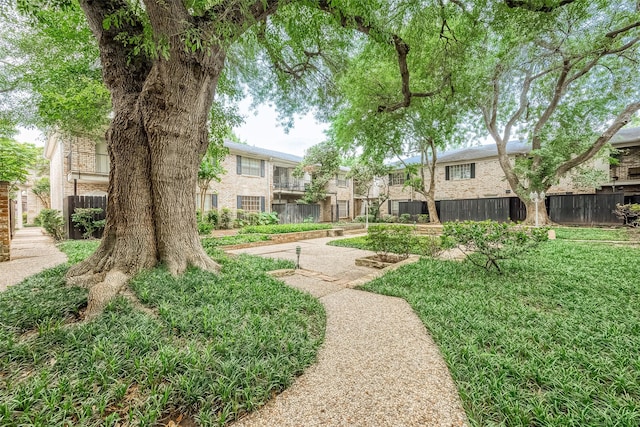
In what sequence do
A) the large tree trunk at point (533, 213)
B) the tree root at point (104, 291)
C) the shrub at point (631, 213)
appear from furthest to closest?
the large tree trunk at point (533, 213)
the shrub at point (631, 213)
the tree root at point (104, 291)

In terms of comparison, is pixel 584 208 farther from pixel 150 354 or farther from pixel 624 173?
pixel 150 354

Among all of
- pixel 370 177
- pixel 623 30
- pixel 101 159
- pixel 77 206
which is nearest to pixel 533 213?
pixel 623 30

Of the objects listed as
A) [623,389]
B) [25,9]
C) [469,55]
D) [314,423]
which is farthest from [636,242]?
[25,9]

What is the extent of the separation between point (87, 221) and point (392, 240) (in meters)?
11.7

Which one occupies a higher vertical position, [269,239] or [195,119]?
[195,119]

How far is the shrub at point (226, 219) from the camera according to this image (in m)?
15.5

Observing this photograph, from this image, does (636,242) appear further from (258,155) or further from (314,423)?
(258,155)

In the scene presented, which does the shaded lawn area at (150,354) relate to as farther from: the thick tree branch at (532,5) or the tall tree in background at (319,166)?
the tall tree in background at (319,166)

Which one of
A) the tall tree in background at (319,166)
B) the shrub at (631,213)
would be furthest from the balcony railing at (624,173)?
the tall tree in background at (319,166)

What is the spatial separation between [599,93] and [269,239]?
16976 millimetres

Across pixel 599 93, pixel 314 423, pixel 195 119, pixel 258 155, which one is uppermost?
pixel 599 93

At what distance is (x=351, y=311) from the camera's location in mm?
3566

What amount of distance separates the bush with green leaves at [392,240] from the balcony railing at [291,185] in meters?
14.0

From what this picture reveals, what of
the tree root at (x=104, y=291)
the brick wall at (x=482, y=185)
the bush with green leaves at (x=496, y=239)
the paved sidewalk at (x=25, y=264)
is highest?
the brick wall at (x=482, y=185)
